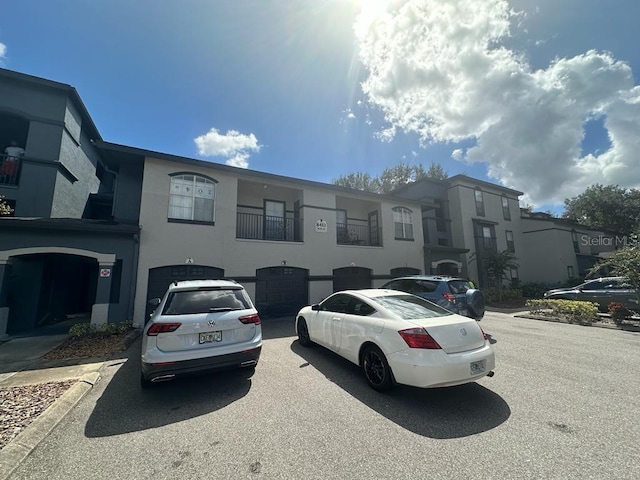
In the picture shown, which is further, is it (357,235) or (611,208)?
A: (611,208)

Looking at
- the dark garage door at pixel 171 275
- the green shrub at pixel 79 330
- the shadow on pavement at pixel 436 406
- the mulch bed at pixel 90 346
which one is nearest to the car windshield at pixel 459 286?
the shadow on pavement at pixel 436 406

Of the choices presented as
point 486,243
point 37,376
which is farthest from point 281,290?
point 486,243

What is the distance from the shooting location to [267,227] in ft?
44.0

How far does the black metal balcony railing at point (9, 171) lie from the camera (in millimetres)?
10039

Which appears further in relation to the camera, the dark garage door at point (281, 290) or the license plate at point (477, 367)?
the dark garage door at point (281, 290)

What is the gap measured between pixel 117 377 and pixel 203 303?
2.32 m

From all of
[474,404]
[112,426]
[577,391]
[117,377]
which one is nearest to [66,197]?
[117,377]

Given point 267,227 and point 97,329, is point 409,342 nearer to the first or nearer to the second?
point 97,329

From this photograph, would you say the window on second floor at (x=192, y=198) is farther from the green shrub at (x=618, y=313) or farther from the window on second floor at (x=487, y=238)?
the window on second floor at (x=487, y=238)

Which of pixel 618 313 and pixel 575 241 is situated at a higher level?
pixel 575 241

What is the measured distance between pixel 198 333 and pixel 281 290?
304 inches

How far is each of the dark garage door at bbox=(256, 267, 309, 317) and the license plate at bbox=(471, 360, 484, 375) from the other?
8.85m

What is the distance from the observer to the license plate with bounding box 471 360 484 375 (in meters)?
3.81

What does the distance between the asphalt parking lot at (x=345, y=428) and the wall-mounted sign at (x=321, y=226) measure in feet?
27.6
